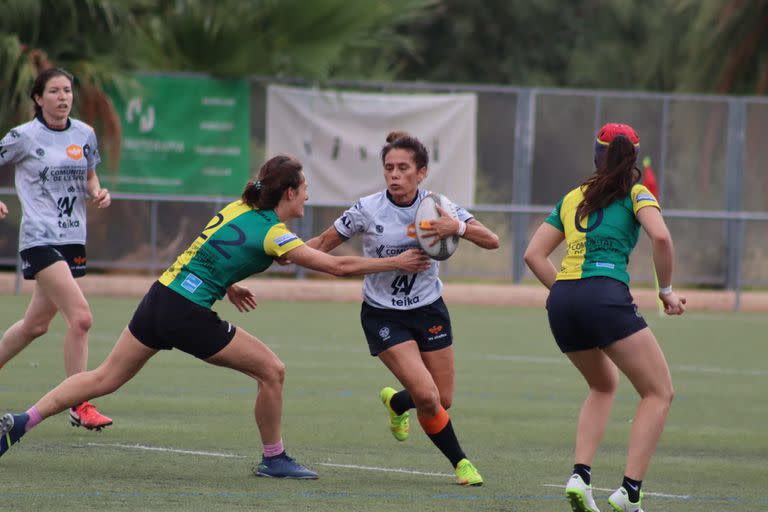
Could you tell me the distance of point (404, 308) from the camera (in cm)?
810

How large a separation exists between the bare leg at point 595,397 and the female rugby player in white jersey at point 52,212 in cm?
349

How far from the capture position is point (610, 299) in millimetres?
7000

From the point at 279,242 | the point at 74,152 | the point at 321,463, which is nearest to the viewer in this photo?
the point at 279,242

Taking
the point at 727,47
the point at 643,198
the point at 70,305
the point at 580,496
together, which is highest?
the point at 727,47

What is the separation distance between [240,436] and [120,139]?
12.0 m

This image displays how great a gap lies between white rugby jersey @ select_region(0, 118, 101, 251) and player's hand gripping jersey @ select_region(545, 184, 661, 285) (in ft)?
12.5

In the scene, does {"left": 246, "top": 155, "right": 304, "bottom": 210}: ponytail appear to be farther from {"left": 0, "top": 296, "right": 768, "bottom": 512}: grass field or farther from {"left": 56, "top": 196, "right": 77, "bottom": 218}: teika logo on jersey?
{"left": 56, "top": 196, "right": 77, "bottom": 218}: teika logo on jersey

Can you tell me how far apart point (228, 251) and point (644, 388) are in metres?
2.31

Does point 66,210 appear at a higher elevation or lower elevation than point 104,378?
higher

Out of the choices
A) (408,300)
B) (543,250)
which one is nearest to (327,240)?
(408,300)

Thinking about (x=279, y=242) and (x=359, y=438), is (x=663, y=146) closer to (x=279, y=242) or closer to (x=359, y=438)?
(x=359, y=438)

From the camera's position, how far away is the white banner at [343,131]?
2139cm

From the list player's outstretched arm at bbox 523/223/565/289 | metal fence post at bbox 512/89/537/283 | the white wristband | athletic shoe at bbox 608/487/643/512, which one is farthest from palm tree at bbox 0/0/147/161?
athletic shoe at bbox 608/487/643/512

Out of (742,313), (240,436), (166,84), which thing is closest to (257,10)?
(166,84)
